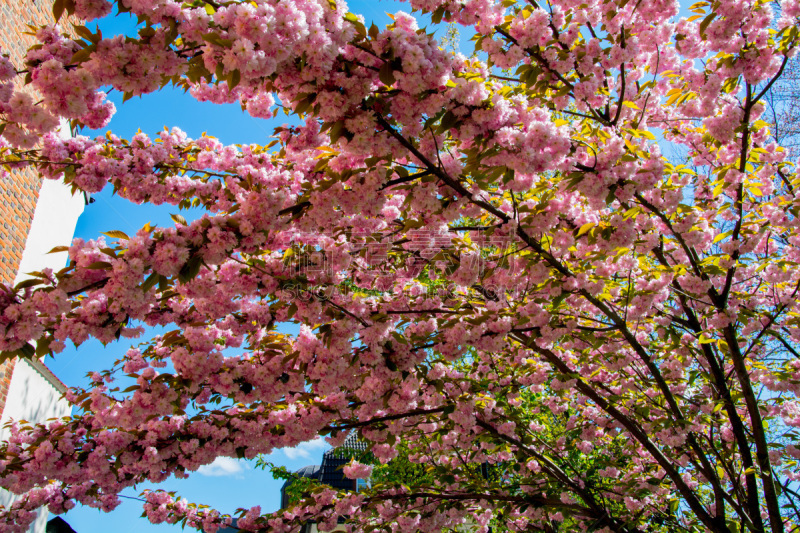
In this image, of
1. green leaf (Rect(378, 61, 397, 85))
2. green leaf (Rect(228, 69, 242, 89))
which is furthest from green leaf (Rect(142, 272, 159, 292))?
green leaf (Rect(378, 61, 397, 85))

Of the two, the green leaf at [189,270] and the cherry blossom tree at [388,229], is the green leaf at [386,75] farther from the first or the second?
the green leaf at [189,270]

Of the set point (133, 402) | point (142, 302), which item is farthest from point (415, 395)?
point (142, 302)

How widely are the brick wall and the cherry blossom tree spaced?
3.26 metres

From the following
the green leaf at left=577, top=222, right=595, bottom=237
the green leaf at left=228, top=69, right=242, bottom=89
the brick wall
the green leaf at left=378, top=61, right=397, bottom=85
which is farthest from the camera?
the brick wall

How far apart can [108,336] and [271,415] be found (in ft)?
5.22

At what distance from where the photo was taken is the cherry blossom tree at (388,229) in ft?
7.36

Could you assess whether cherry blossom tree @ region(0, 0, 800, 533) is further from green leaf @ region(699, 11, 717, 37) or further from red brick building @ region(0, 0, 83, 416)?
red brick building @ region(0, 0, 83, 416)

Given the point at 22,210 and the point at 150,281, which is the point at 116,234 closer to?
the point at 150,281

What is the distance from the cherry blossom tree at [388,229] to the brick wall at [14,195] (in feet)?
10.7

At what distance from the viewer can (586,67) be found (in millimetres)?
3250

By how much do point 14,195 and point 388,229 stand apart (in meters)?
6.42

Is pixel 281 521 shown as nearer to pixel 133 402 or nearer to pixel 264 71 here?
pixel 133 402

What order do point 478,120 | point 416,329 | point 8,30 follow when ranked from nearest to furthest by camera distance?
point 478,120 → point 416,329 → point 8,30

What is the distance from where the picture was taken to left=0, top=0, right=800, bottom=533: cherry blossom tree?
2.24m
